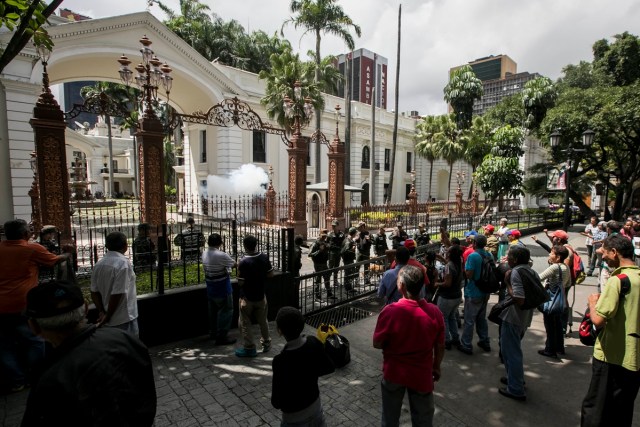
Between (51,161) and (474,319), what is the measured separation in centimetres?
944

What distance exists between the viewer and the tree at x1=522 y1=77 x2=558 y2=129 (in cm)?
2669

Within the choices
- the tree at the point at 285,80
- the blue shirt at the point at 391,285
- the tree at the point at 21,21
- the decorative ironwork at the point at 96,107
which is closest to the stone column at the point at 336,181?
the tree at the point at 285,80

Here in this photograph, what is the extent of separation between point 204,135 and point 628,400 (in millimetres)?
24540

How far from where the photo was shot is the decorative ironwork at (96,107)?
8.93 meters

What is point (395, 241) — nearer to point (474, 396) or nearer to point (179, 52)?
point (474, 396)

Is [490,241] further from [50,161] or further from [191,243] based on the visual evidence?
[50,161]

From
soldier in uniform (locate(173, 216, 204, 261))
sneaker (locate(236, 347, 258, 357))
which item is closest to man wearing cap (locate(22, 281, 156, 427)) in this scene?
sneaker (locate(236, 347, 258, 357))

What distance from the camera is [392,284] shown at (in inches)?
Result: 173

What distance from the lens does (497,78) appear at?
402ft

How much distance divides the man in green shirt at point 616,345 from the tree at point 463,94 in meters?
34.2

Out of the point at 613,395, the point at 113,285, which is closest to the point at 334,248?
the point at 113,285

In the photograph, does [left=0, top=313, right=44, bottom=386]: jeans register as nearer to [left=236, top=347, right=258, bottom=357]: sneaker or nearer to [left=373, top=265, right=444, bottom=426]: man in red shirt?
[left=236, top=347, right=258, bottom=357]: sneaker

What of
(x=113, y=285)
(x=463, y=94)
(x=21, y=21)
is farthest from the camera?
(x=463, y=94)

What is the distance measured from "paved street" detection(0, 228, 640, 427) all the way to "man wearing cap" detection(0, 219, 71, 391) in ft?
1.28
